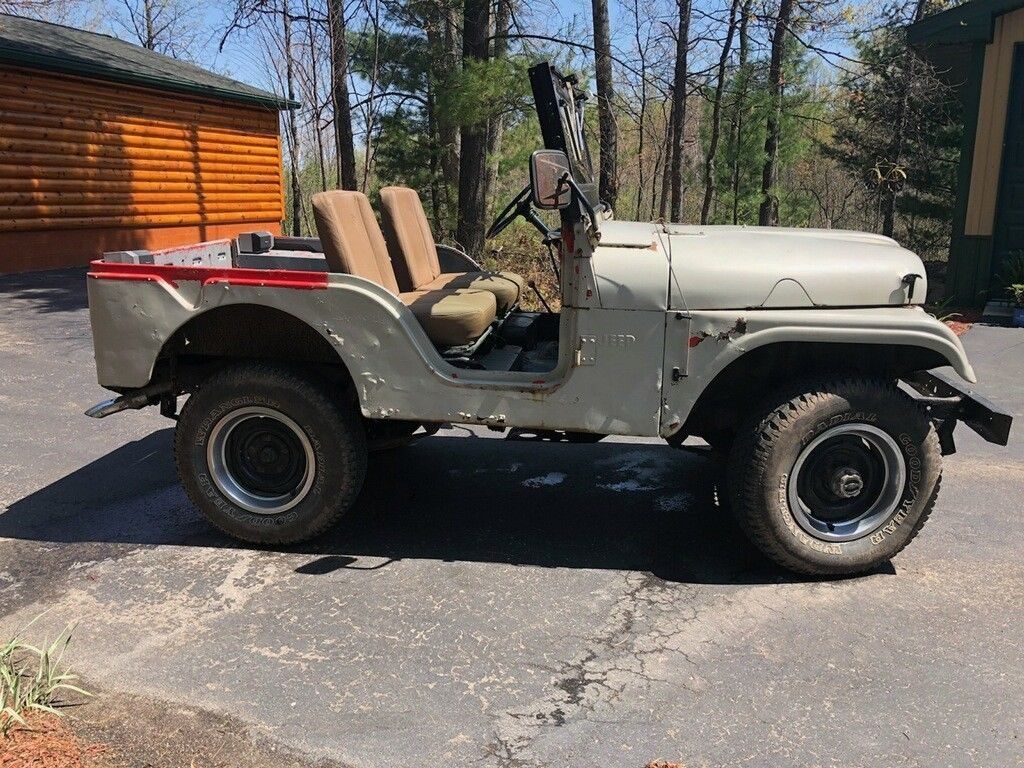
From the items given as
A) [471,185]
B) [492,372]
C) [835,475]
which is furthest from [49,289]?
[835,475]

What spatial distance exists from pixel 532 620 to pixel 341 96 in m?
10.4

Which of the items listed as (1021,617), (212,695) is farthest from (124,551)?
(1021,617)

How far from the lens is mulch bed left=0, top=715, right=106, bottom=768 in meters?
2.28

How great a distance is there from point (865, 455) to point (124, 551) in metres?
3.34

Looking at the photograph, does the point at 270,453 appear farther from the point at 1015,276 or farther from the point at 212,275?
the point at 1015,276

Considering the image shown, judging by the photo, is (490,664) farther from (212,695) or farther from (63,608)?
(63,608)

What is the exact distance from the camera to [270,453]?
387 cm

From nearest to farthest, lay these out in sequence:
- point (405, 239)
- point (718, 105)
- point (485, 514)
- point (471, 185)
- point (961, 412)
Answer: point (961, 412)
point (485, 514)
point (405, 239)
point (471, 185)
point (718, 105)

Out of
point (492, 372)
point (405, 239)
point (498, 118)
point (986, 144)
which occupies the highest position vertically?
point (498, 118)

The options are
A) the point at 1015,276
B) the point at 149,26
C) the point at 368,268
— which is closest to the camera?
the point at 368,268

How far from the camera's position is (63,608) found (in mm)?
3268

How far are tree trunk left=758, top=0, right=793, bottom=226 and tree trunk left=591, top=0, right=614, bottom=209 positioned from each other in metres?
2.45

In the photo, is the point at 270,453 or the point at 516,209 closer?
the point at 270,453

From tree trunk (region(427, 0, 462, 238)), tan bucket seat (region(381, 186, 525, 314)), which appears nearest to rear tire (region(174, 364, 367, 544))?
tan bucket seat (region(381, 186, 525, 314))
